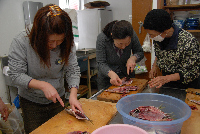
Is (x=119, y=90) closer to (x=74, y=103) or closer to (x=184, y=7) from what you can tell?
(x=74, y=103)

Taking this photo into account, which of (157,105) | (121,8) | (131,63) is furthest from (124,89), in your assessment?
(121,8)

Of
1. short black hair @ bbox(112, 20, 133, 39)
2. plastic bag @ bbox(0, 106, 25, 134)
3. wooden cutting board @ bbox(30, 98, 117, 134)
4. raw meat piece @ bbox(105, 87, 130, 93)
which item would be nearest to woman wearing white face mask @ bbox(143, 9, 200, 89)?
short black hair @ bbox(112, 20, 133, 39)

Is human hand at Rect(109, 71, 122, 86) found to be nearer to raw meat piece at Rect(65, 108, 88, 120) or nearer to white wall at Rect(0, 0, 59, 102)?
raw meat piece at Rect(65, 108, 88, 120)

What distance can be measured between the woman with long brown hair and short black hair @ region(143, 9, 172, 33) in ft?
2.78

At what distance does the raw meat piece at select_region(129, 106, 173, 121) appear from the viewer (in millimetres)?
1050

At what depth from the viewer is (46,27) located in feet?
3.96

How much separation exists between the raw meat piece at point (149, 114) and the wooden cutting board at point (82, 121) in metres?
0.27

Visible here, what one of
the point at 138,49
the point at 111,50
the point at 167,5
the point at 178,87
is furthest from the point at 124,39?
the point at 167,5

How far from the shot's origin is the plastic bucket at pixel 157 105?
87 centimetres

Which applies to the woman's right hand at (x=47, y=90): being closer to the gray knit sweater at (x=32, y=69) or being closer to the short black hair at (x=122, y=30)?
the gray knit sweater at (x=32, y=69)

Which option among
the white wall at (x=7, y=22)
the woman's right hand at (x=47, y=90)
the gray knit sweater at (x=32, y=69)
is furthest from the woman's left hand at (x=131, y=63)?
the white wall at (x=7, y=22)

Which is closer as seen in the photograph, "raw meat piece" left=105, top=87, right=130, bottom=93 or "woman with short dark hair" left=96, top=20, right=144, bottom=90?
"raw meat piece" left=105, top=87, right=130, bottom=93

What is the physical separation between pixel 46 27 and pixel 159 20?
3.62 ft

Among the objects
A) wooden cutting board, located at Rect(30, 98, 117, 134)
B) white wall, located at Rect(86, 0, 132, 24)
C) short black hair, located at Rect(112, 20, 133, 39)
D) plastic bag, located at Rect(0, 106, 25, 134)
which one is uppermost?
white wall, located at Rect(86, 0, 132, 24)
